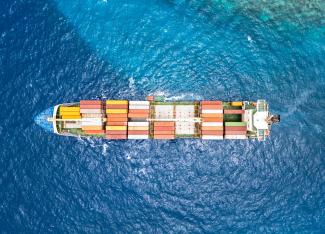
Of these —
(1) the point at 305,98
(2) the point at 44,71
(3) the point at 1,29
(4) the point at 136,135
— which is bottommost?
(4) the point at 136,135

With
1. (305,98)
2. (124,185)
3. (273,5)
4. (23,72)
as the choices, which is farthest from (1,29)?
(305,98)

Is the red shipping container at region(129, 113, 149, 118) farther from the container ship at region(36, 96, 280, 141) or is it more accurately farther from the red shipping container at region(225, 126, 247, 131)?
the red shipping container at region(225, 126, 247, 131)

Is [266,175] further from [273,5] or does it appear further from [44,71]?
[44,71]

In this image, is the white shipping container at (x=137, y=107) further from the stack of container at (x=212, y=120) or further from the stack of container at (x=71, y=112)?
the stack of container at (x=212, y=120)

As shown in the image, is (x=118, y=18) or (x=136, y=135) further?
(x=118, y=18)

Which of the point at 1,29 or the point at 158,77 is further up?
the point at 1,29

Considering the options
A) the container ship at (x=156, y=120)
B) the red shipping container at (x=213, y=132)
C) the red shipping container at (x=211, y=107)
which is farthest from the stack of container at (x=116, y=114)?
the red shipping container at (x=213, y=132)

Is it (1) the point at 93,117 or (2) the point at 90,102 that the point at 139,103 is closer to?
(1) the point at 93,117

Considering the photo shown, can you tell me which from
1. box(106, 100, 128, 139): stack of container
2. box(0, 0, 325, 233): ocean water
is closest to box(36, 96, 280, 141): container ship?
box(106, 100, 128, 139): stack of container
